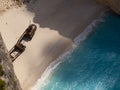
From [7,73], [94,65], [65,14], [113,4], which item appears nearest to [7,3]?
[65,14]

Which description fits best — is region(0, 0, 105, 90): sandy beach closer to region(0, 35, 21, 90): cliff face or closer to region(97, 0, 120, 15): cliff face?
region(97, 0, 120, 15): cliff face

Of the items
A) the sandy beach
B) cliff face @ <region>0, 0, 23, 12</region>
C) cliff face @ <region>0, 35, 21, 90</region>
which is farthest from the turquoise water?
cliff face @ <region>0, 0, 23, 12</region>

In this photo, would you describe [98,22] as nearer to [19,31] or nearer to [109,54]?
[109,54]

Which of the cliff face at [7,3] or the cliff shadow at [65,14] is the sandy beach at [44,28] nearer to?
the cliff shadow at [65,14]

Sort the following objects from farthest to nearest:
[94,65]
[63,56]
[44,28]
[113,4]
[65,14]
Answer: [65,14]
[44,28]
[113,4]
[63,56]
[94,65]

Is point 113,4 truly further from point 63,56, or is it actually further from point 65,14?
point 63,56

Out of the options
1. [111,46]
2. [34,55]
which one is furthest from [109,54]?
[34,55]

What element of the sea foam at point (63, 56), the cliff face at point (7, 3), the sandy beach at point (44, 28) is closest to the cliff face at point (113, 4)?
the sandy beach at point (44, 28)
